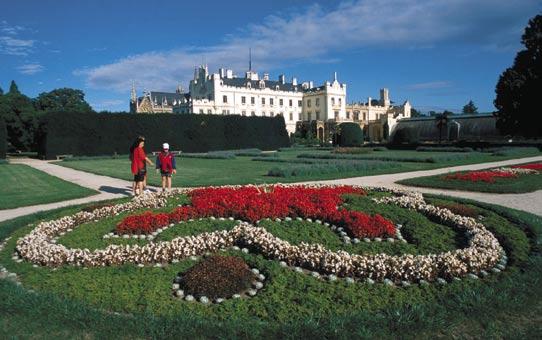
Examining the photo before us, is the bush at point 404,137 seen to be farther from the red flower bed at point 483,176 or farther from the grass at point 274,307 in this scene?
the grass at point 274,307

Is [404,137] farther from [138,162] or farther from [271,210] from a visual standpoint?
[271,210]

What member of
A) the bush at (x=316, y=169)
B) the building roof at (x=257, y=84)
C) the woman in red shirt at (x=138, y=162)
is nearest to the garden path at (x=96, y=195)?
the woman in red shirt at (x=138, y=162)

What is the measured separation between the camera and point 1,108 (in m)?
41.9

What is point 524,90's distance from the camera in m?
35.6

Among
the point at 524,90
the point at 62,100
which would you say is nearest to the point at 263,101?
the point at 62,100

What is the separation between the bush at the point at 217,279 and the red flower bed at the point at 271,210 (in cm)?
258

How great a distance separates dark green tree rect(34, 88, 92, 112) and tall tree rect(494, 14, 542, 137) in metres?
51.4

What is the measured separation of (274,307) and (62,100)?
6881 centimetres

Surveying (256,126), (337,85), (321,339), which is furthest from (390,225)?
(337,85)

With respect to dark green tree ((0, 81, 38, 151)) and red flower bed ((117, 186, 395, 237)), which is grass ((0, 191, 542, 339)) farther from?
dark green tree ((0, 81, 38, 151))

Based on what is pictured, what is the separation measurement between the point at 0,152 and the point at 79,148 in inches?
239

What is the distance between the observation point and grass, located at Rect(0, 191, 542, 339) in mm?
3705

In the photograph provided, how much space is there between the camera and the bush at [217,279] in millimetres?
4664

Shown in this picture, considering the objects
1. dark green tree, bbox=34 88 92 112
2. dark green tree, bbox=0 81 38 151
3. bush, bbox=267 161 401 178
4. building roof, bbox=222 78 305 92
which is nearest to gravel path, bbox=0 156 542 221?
bush, bbox=267 161 401 178
